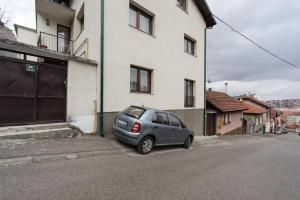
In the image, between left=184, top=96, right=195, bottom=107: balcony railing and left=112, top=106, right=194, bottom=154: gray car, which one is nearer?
left=112, top=106, right=194, bottom=154: gray car

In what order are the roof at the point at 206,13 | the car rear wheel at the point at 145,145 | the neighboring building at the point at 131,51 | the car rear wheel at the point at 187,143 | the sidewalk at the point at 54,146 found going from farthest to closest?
the roof at the point at 206,13, the car rear wheel at the point at 187,143, the neighboring building at the point at 131,51, the car rear wheel at the point at 145,145, the sidewalk at the point at 54,146

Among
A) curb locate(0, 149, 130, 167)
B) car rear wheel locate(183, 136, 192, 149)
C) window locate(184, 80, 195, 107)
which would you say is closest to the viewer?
curb locate(0, 149, 130, 167)

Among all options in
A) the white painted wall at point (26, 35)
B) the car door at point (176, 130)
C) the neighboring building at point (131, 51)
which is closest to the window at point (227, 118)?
the neighboring building at point (131, 51)

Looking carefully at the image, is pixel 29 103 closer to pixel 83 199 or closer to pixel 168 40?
pixel 83 199

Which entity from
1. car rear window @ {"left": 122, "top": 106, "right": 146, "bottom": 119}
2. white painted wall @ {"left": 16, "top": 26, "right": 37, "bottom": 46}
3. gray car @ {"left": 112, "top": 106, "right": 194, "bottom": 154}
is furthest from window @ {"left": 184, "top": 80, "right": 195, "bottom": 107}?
white painted wall @ {"left": 16, "top": 26, "right": 37, "bottom": 46}

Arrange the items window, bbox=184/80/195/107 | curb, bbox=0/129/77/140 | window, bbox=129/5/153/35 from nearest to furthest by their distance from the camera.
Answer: curb, bbox=0/129/77/140, window, bbox=129/5/153/35, window, bbox=184/80/195/107

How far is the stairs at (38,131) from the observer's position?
20.2 feet

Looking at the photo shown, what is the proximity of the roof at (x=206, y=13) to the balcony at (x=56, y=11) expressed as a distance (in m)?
9.31

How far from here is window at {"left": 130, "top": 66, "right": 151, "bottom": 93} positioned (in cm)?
992

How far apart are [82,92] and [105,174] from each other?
4347 mm

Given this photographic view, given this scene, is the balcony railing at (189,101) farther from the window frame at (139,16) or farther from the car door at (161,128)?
the car door at (161,128)

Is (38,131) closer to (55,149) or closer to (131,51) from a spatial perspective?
(55,149)

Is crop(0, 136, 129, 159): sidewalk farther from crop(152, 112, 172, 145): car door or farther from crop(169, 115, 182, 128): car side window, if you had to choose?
crop(169, 115, 182, 128): car side window

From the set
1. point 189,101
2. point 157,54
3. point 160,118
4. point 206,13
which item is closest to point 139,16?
point 157,54
